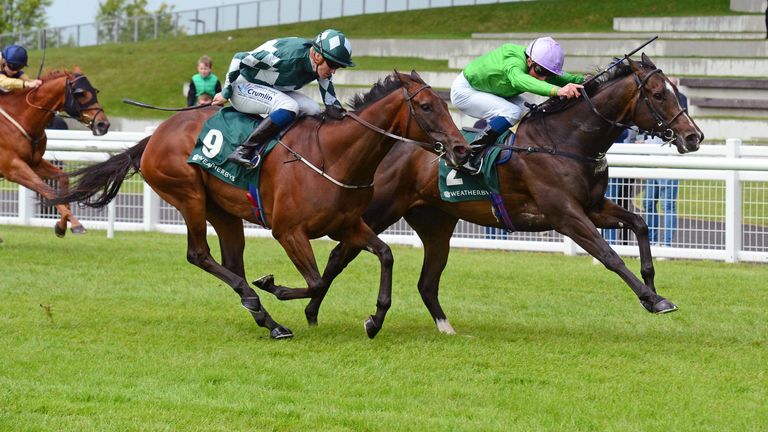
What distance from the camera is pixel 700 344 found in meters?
7.47

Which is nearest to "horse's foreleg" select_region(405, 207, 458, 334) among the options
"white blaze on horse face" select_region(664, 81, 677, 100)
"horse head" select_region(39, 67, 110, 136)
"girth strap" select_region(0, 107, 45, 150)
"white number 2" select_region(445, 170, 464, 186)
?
"white number 2" select_region(445, 170, 464, 186)

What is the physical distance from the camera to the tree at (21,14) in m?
47.8

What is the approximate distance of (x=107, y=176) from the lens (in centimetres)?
867

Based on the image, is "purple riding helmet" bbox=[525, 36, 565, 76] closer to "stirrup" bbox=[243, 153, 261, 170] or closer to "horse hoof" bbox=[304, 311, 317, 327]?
"stirrup" bbox=[243, 153, 261, 170]

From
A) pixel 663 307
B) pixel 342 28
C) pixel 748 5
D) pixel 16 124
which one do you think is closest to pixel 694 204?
pixel 663 307

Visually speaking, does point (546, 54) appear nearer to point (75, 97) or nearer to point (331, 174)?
point (331, 174)

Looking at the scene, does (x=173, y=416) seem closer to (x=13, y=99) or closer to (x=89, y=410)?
(x=89, y=410)

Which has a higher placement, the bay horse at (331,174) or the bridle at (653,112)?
the bridle at (653,112)

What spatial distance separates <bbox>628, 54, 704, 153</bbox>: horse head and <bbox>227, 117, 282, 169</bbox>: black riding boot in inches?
87.9

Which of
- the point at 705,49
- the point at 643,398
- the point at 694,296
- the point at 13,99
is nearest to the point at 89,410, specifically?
the point at 643,398

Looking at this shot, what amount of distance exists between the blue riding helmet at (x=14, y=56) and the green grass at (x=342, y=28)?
18112 millimetres

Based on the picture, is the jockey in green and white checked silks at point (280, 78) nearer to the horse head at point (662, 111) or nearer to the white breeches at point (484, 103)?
the white breeches at point (484, 103)

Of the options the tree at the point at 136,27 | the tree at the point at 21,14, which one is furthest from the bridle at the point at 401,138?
the tree at the point at 21,14

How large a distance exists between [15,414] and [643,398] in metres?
2.84
